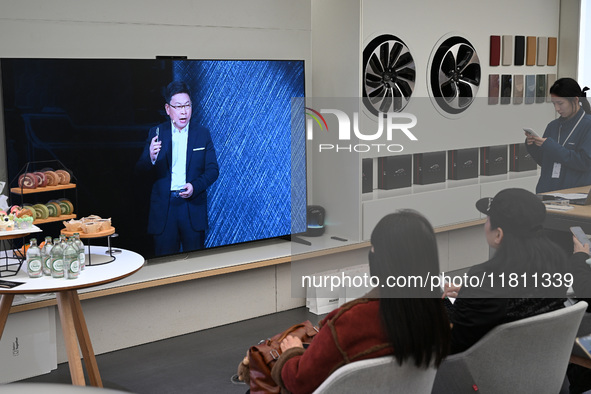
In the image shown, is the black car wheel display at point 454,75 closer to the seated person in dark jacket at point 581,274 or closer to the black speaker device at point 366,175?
the black speaker device at point 366,175

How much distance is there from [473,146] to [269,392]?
3257 millimetres

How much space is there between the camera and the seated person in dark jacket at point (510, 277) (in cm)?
251

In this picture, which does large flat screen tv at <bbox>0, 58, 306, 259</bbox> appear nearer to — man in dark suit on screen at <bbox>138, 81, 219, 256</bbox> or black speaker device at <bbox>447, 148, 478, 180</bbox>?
man in dark suit on screen at <bbox>138, 81, 219, 256</bbox>

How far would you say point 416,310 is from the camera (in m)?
2.14

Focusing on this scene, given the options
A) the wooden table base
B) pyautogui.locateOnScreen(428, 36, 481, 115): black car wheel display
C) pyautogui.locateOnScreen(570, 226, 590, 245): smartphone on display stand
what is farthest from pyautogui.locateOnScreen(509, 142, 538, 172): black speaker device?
the wooden table base

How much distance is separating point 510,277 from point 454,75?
11.7 feet

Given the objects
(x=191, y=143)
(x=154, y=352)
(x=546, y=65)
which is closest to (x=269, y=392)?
(x=154, y=352)

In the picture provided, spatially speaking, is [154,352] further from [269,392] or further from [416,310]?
[416,310]

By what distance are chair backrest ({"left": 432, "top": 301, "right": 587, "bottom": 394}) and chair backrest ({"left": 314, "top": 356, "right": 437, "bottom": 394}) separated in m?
0.39

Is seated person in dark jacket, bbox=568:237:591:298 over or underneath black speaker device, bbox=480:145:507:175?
underneath

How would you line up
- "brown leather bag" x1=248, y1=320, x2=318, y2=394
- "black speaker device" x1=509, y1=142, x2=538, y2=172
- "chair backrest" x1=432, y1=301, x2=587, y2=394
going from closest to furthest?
"chair backrest" x1=432, y1=301, x2=587, y2=394, "brown leather bag" x1=248, y1=320, x2=318, y2=394, "black speaker device" x1=509, y1=142, x2=538, y2=172

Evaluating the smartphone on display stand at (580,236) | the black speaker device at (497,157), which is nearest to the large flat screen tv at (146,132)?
the black speaker device at (497,157)

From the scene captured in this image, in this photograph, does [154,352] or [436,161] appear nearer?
[154,352]

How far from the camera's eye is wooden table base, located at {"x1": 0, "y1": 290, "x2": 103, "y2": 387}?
10.8ft
